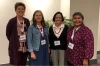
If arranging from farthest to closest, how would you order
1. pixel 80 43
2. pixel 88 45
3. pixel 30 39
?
pixel 30 39 → pixel 80 43 → pixel 88 45

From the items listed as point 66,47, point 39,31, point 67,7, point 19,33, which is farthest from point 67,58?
point 67,7

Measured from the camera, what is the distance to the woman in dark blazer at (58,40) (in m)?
3.00

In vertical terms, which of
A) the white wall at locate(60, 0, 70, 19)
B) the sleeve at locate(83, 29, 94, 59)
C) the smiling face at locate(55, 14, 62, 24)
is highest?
the white wall at locate(60, 0, 70, 19)

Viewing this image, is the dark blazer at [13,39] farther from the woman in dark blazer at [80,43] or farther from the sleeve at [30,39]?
the woman in dark blazer at [80,43]

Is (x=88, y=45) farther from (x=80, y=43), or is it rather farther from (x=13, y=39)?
(x=13, y=39)

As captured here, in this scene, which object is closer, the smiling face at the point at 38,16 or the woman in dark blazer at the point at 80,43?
the woman in dark blazer at the point at 80,43

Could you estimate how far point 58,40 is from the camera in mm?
2996

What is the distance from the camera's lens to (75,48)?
2674 millimetres

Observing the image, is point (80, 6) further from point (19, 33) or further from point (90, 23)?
point (19, 33)

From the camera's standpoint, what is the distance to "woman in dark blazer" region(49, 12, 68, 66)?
2996 mm

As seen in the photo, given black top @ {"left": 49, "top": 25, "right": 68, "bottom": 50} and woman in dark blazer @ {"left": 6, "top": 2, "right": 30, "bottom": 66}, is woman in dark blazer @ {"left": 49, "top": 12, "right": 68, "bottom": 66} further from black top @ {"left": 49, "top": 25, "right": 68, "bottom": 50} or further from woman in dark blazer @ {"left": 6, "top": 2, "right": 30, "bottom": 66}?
woman in dark blazer @ {"left": 6, "top": 2, "right": 30, "bottom": 66}

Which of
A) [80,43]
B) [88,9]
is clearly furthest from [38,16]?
[88,9]

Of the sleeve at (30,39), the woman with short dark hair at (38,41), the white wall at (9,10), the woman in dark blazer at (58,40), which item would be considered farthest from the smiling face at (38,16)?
the white wall at (9,10)

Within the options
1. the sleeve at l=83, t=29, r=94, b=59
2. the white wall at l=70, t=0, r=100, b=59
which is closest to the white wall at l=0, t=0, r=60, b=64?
the white wall at l=70, t=0, r=100, b=59
